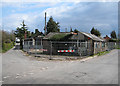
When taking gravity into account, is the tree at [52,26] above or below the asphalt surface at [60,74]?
above

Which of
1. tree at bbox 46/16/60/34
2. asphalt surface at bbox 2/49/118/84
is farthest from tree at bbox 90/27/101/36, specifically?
asphalt surface at bbox 2/49/118/84

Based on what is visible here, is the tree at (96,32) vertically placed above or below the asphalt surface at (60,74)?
above

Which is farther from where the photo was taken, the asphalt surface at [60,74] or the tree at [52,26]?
the tree at [52,26]

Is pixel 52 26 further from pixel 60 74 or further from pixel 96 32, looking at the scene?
pixel 60 74

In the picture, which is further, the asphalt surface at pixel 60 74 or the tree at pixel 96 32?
the tree at pixel 96 32

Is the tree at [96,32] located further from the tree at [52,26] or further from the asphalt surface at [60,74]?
the asphalt surface at [60,74]

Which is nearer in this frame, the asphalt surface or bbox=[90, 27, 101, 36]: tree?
the asphalt surface

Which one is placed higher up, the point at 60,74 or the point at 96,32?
the point at 96,32

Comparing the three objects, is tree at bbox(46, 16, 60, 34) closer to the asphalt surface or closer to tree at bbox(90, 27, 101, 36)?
tree at bbox(90, 27, 101, 36)

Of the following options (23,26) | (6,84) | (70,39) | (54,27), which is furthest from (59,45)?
(54,27)

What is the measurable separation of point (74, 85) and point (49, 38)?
16.8m

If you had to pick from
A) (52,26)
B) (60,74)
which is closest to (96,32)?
(52,26)

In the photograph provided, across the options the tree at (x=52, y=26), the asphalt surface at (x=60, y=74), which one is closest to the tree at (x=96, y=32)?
the tree at (x=52, y=26)

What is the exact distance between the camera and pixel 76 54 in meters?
19.5
